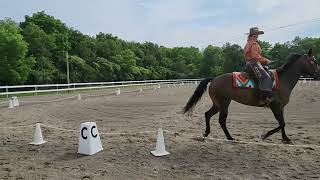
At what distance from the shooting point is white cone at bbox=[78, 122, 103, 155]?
8.74m

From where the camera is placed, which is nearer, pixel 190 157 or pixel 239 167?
pixel 239 167

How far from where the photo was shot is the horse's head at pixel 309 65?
9930 mm

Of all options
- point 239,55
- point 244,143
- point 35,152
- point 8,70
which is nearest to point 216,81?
point 244,143

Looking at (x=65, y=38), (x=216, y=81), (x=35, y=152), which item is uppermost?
(x=65, y=38)

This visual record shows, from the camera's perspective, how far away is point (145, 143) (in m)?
9.64

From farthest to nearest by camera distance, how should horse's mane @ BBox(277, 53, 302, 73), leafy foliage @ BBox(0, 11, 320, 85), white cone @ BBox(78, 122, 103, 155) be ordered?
leafy foliage @ BBox(0, 11, 320, 85)
horse's mane @ BBox(277, 53, 302, 73)
white cone @ BBox(78, 122, 103, 155)

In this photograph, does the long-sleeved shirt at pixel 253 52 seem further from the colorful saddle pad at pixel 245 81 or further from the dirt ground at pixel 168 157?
the dirt ground at pixel 168 157

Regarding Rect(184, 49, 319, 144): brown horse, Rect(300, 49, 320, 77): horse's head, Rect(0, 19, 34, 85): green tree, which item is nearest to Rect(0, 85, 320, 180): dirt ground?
Rect(184, 49, 319, 144): brown horse

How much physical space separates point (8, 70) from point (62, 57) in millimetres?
20274

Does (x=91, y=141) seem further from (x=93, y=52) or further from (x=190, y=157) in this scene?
(x=93, y=52)

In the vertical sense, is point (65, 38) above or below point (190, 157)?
above

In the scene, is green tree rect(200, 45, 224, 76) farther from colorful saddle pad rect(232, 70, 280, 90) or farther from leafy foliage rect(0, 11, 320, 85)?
colorful saddle pad rect(232, 70, 280, 90)

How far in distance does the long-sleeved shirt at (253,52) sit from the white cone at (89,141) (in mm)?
3841

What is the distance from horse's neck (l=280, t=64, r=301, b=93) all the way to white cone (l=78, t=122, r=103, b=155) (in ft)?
14.4
